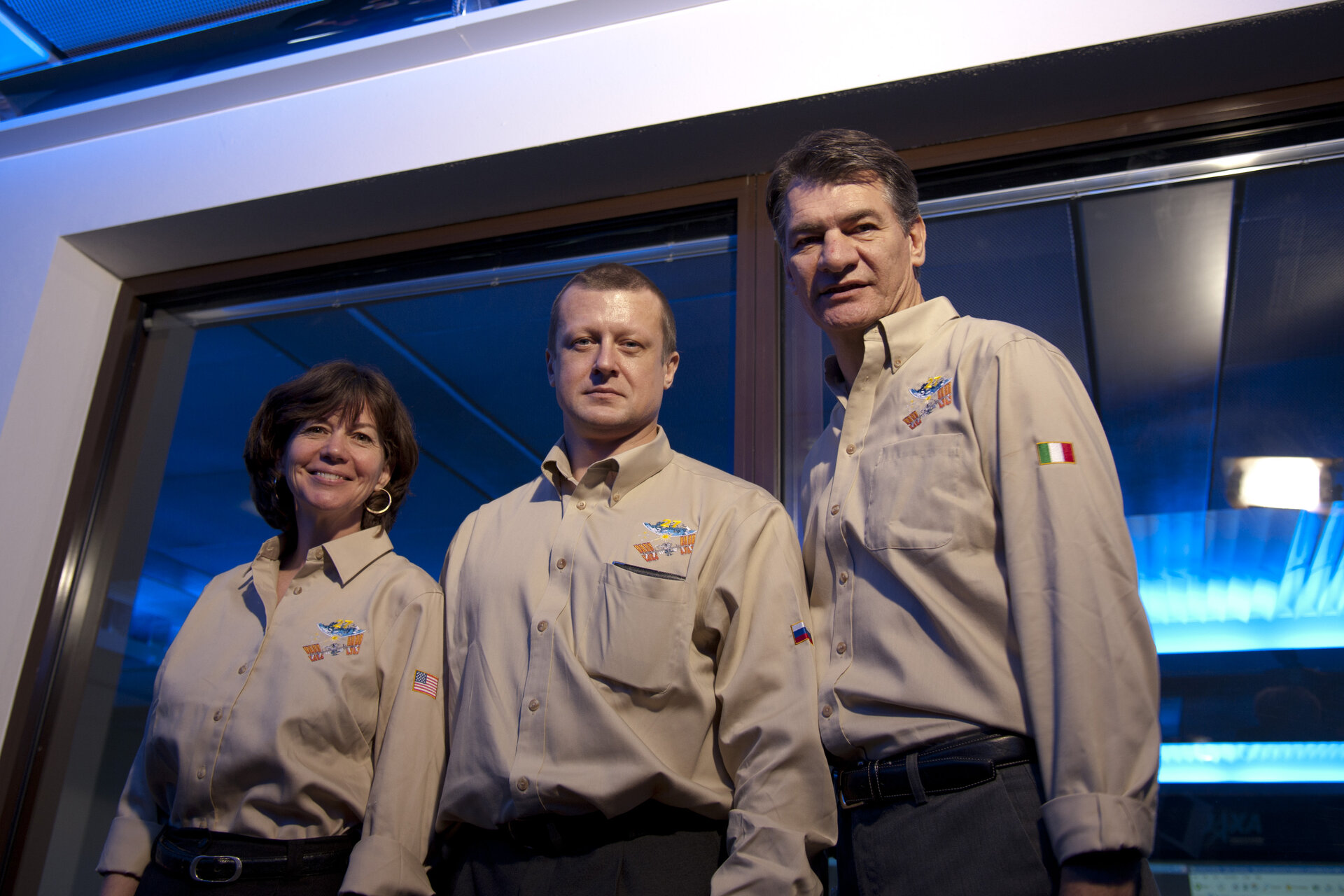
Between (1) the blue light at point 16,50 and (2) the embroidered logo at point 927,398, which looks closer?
(2) the embroidered logo at point 927,398

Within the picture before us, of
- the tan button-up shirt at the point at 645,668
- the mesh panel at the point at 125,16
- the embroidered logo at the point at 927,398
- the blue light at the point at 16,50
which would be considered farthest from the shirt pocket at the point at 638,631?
the blue light at the point at 16,50

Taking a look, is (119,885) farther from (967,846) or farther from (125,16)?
(125,16)

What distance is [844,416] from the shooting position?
1.68 meters

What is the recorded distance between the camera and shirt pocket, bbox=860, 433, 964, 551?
1407 mm

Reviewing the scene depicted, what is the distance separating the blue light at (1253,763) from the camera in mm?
1775

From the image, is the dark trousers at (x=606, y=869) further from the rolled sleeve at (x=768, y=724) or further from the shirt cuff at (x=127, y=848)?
the shirt cuff at (x=127, y=848)

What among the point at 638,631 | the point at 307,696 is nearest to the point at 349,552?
the point at 307,696

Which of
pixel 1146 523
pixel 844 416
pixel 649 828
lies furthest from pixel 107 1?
pixel 1146 523

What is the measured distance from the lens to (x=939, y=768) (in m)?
1.26

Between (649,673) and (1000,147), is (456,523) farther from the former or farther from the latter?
(1000,147)

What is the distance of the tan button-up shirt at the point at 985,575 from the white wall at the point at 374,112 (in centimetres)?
96

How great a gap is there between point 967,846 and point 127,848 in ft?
5.21

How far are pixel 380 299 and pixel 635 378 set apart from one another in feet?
4.52

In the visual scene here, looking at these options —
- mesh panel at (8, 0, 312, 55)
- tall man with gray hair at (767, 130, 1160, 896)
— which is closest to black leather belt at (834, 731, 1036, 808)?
tall man with gray hair at (767, 130, 1160, 896)
